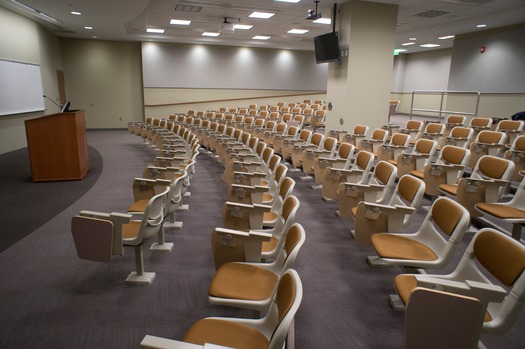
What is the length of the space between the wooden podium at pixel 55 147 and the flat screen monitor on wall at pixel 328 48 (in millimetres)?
5692

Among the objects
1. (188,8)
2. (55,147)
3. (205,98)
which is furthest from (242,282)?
(205,98)

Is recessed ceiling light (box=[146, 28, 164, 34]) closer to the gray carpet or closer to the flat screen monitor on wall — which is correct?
the flat screen monitor on wall

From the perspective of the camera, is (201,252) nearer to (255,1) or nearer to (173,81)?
(255,1)

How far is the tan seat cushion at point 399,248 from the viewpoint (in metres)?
2.51

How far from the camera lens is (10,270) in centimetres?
314

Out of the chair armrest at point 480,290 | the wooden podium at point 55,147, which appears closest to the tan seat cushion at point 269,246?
the chair armrest at point 480,290

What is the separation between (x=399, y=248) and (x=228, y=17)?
9263mm

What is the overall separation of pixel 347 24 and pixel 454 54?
25.3 ft

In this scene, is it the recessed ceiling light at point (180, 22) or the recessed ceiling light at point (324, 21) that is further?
the recessed ceiling light at point (180, 22)

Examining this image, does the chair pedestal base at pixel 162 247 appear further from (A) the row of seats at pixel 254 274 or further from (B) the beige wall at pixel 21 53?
(B) the beige wall at pixel 21 53

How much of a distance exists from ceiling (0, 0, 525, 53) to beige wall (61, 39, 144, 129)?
29.2 inches

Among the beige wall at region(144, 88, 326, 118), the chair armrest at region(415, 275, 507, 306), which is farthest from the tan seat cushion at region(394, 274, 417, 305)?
the beige wall at region(144, 88, 326, 118)

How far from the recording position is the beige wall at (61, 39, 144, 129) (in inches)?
543

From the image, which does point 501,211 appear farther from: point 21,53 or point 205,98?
point 205,98
